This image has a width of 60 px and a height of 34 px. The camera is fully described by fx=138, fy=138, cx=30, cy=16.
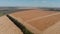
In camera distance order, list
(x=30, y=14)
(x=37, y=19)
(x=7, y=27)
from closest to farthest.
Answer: (x=7, y=27) < (x=37, y=19) < (x=30, y=14)

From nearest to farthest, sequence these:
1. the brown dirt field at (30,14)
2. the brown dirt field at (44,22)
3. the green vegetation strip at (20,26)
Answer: the green vegetation strip at (20,26), the brown dirt field at (44,22), the brown dirt field at (30,14)

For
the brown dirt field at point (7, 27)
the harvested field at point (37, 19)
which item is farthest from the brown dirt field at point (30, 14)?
the brown dirt field at point (7, 27)

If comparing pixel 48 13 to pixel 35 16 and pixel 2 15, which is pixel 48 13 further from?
pixel 2 15

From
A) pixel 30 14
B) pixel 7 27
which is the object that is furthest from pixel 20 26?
pixel 30 14

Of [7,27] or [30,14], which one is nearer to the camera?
[7,27]

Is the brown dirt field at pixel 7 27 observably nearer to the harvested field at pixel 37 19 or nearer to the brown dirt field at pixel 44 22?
the harvested field at pixel 37 19

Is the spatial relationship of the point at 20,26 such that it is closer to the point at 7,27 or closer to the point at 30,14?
the point at 7,27
